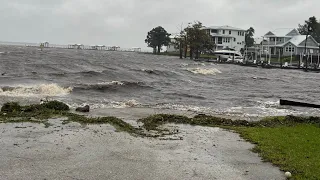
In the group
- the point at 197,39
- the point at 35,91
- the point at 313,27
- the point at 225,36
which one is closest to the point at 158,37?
the point at 225,36

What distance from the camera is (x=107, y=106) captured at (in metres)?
20.5

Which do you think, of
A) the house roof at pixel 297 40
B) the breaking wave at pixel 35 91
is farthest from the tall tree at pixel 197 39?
the breaking wave at pixel 35 91

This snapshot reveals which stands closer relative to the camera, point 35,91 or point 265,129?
point 265,129

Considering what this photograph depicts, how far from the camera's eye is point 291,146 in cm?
1078

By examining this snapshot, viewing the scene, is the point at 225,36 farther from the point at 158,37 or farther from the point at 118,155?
the point at 118,155

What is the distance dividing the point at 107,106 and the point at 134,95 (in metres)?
6.85

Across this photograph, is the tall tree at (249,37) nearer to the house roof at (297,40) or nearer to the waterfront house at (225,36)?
the waterfront house at (225,36)

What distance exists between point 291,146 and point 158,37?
140 metres

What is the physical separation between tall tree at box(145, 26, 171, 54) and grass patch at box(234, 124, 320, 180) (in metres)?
135

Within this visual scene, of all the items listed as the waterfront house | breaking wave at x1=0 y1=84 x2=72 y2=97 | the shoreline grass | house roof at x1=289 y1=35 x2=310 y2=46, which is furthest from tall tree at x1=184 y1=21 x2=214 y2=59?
the shoreline grass

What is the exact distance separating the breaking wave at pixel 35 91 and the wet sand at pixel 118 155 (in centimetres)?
1175

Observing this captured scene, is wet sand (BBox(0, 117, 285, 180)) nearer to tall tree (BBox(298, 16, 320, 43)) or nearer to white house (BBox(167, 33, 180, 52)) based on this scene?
tall tree (BBox(298, 16, 320, 43))

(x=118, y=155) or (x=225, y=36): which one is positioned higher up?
(x=225, y=36)

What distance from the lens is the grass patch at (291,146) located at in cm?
871
